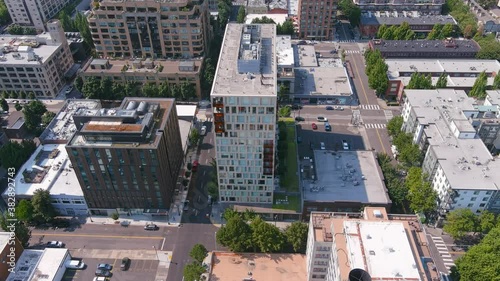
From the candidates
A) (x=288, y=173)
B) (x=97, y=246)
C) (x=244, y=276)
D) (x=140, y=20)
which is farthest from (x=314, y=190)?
(x=140, y=20)

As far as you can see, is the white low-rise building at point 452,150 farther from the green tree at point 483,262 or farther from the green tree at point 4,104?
the green tree at point 4,104

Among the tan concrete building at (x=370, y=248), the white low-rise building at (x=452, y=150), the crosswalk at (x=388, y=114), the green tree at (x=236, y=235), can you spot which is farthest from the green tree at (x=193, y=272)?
the crosswalk at (x=388, y=114)

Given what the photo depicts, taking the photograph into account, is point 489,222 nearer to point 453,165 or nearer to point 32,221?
point 453,165

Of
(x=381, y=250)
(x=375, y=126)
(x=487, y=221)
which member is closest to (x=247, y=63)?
(x=381, y=250)

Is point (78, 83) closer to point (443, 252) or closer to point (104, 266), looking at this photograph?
point (104, 266)

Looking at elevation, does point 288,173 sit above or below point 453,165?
below
